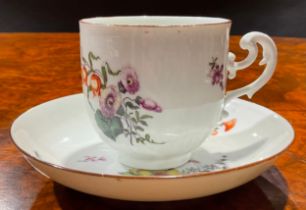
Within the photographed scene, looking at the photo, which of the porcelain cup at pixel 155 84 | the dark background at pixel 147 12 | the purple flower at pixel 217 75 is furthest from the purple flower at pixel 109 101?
the dark background at pixel 147 12

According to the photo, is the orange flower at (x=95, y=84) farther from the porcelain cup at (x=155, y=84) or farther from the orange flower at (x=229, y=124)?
the orange flower at (x=229, y=124)

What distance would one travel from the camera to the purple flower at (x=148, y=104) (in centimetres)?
52

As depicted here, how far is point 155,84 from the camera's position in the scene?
517mm

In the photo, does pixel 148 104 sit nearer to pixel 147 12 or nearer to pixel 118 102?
pixel 118 102

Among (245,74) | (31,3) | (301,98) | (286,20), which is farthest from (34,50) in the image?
(286,20)

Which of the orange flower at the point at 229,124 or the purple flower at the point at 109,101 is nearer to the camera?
the purple flower at the point at 109,101

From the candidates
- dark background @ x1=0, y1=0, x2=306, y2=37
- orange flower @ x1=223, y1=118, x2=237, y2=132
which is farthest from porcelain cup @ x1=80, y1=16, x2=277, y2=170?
dark background @ x1=0, y1=0, x2=306, y2=37

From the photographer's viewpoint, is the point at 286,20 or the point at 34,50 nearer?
the point at 34,50

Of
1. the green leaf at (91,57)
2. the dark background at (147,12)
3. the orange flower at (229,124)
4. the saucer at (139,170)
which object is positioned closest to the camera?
the saucer at (139,170)

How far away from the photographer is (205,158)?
24.0 inches

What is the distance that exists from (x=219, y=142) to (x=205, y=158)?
0.18 ft

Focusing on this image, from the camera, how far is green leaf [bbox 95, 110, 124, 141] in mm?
547

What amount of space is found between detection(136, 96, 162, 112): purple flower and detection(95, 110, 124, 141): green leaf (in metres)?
0.03

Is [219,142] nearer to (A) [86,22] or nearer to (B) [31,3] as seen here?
(A) [86,22]
